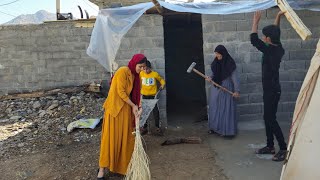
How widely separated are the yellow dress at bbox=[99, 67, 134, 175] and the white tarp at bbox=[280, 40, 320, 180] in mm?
1850

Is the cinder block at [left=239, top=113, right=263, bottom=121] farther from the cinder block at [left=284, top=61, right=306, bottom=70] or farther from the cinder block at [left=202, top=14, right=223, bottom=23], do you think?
the cinder block at [left=202, top=14, right=223, bottom=23]

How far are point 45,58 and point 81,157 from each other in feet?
12.2

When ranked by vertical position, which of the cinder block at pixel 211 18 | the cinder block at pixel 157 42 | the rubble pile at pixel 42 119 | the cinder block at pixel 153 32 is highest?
the cinder block at pixel 211 18

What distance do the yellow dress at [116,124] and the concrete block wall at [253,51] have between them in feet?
8.07

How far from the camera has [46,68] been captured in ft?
26.6

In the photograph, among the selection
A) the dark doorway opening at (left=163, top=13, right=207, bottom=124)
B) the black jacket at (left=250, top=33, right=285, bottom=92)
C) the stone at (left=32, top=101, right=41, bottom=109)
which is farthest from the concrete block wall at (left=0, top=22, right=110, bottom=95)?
the black jacket at (left=250, top=33, right=285, bottom=92)

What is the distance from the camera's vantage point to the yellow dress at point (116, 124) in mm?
4078

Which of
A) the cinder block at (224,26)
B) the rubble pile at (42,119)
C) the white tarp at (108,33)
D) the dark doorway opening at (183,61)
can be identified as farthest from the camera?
the dark doorway opening at (183,61)

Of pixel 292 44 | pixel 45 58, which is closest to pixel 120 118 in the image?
pixel 292 44

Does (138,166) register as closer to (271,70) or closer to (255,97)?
(271,70)

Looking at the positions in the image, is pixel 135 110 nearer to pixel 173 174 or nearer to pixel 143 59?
pixel 143 59

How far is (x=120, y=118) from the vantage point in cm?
413

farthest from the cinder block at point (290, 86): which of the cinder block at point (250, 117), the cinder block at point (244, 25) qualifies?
the cinder block at point (244, 25)

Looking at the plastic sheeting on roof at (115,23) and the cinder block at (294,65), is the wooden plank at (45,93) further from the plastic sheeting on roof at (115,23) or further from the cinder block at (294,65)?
the cinder block at (294,65)
